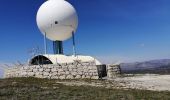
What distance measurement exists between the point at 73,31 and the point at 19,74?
37.7 ft

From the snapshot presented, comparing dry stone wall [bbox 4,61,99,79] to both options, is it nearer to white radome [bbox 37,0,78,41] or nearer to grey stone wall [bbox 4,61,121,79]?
grey stone wall [bbox 4,61,121,79]

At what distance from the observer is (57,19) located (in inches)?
1709

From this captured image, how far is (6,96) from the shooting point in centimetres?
1948

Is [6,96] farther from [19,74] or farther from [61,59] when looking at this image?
[61,59]

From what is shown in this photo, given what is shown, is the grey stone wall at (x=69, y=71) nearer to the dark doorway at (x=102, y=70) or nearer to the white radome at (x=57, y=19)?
the dark doorway at (x=102, y=70)

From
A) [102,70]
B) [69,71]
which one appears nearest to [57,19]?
[102,70]

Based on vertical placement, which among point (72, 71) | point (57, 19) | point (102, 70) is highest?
point (57, 19)

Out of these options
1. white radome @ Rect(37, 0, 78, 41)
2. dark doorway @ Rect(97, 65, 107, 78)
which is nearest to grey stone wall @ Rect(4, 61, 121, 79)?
dark doorway @ Rect(97, 65, 107, 78)

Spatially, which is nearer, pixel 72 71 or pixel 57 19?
pixel 72 71

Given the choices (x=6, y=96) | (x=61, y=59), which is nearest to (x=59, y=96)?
(x=6, y=96)

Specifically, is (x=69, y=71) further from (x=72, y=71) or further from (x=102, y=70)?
(x=102, y=70)

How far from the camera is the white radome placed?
43.6m

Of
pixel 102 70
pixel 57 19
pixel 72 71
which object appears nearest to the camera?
pixel 72 71

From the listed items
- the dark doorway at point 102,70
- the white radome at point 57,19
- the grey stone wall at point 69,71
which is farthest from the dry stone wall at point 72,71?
the white radome at point 57,19
